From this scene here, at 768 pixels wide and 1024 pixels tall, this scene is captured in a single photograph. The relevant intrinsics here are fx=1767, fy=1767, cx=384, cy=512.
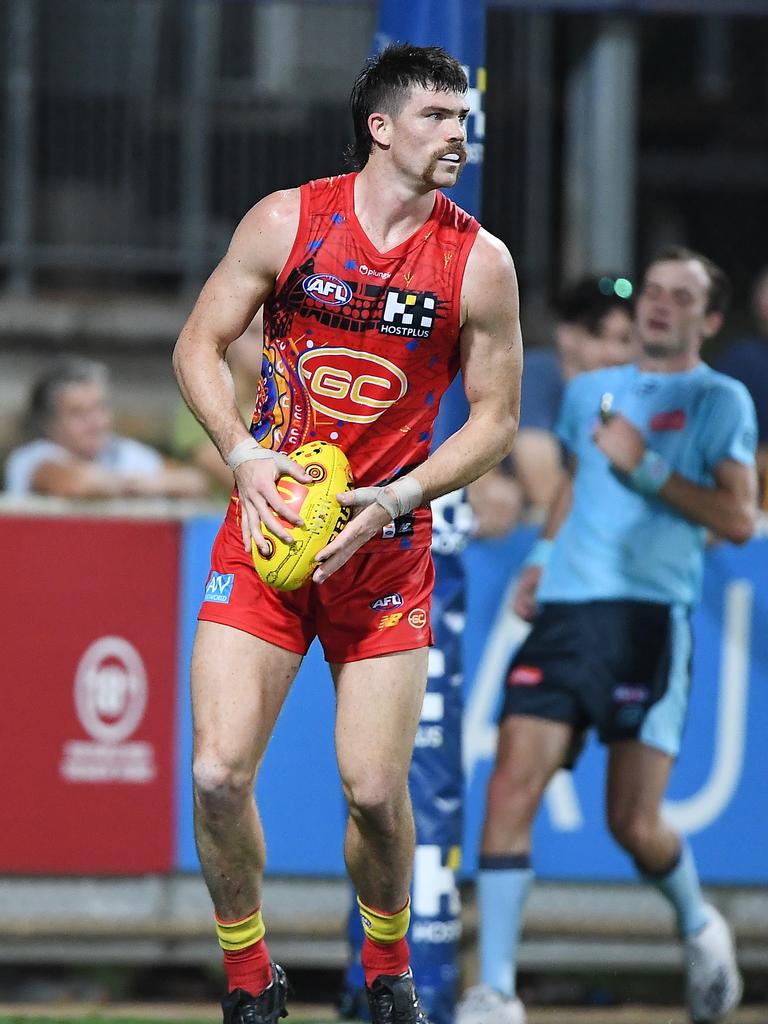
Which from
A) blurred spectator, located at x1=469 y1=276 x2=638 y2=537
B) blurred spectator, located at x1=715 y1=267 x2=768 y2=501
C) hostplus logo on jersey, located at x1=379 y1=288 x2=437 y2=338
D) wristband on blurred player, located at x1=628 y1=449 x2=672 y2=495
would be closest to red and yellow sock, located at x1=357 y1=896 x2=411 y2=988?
hostplus logo on jersey, located at x1=379 y1=288 x2=437 y2=338

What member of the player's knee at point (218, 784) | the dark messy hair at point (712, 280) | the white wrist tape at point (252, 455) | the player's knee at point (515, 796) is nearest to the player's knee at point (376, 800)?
the player's knee at point (218, 784)

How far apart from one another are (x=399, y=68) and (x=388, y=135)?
0.19m

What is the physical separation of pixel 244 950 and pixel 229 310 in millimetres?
1803

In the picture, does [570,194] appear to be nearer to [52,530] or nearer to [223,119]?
[223,119]

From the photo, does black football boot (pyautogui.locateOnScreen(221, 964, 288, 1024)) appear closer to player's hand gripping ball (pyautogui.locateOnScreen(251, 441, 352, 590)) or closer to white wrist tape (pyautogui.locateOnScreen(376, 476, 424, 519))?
player's hand gripping ball (pyautogui.locateOnScreen(251, 441, 352, 590))

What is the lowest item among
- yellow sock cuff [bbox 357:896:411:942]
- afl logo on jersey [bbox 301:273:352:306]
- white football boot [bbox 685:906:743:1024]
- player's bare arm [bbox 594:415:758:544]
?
white football boot [bbox 685:906:743:1024]

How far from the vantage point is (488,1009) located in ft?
20.5

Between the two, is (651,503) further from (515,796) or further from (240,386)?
(240,386)

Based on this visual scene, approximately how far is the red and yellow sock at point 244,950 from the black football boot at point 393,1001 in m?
0.37

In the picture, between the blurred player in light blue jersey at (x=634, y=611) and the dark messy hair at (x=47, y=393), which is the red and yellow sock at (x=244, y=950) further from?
the dark messy hair at (x=47, y=393)

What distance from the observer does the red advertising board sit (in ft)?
A: 23.8

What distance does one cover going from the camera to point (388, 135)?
4.82 meters

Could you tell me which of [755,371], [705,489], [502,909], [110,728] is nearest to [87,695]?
[110,728]

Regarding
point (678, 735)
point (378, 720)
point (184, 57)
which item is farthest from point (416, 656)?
point (184, 57)
